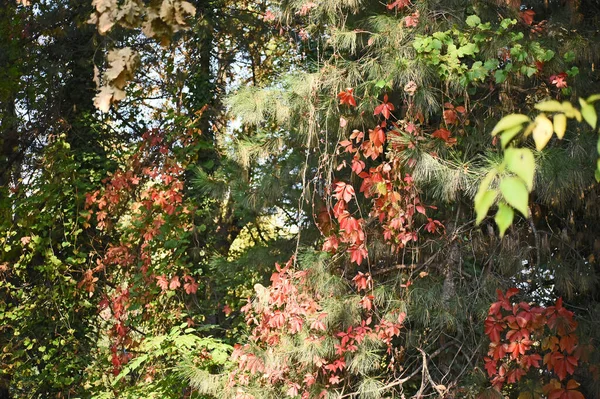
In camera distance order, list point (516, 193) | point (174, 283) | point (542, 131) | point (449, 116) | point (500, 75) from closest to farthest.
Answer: point (516, 193), point (542, 131), point (500, 75), point (449, 116), point (174, 283)

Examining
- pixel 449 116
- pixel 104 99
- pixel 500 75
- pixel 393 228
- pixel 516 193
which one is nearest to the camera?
pixel 516 193

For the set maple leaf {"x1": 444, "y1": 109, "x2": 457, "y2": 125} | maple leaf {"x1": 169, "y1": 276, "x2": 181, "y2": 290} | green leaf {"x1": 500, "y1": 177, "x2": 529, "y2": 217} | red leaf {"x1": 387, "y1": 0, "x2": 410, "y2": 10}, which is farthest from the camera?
maple leaf {"x1": 169, "y1": 276, "x2": 181, "y2": 290}

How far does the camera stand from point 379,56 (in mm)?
4160

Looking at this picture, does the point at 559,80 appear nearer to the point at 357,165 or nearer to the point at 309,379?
the point at 357,165

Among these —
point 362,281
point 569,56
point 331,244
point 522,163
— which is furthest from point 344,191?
point 522,163

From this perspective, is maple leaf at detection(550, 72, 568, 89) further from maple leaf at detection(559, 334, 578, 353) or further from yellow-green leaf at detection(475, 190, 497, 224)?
yellow-green leaf at detection(475, 190, 497, 224)

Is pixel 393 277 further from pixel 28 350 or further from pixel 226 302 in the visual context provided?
pixel 28 350

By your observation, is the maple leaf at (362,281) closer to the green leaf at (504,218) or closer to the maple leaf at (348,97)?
the maple leaf at (348,97)

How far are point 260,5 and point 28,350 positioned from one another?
323 cm

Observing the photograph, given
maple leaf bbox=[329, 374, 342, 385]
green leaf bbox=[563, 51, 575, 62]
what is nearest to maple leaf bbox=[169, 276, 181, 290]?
maple leaf bbox=[329, 374, 342, 385]

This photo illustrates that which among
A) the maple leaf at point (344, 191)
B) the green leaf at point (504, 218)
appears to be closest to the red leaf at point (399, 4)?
the maple leaf at point (344, 191)

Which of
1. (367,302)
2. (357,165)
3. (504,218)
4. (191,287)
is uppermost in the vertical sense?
(504,218)

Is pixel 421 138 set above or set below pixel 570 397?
above

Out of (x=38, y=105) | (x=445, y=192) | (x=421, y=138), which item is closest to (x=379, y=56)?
(x=421, y=138)
